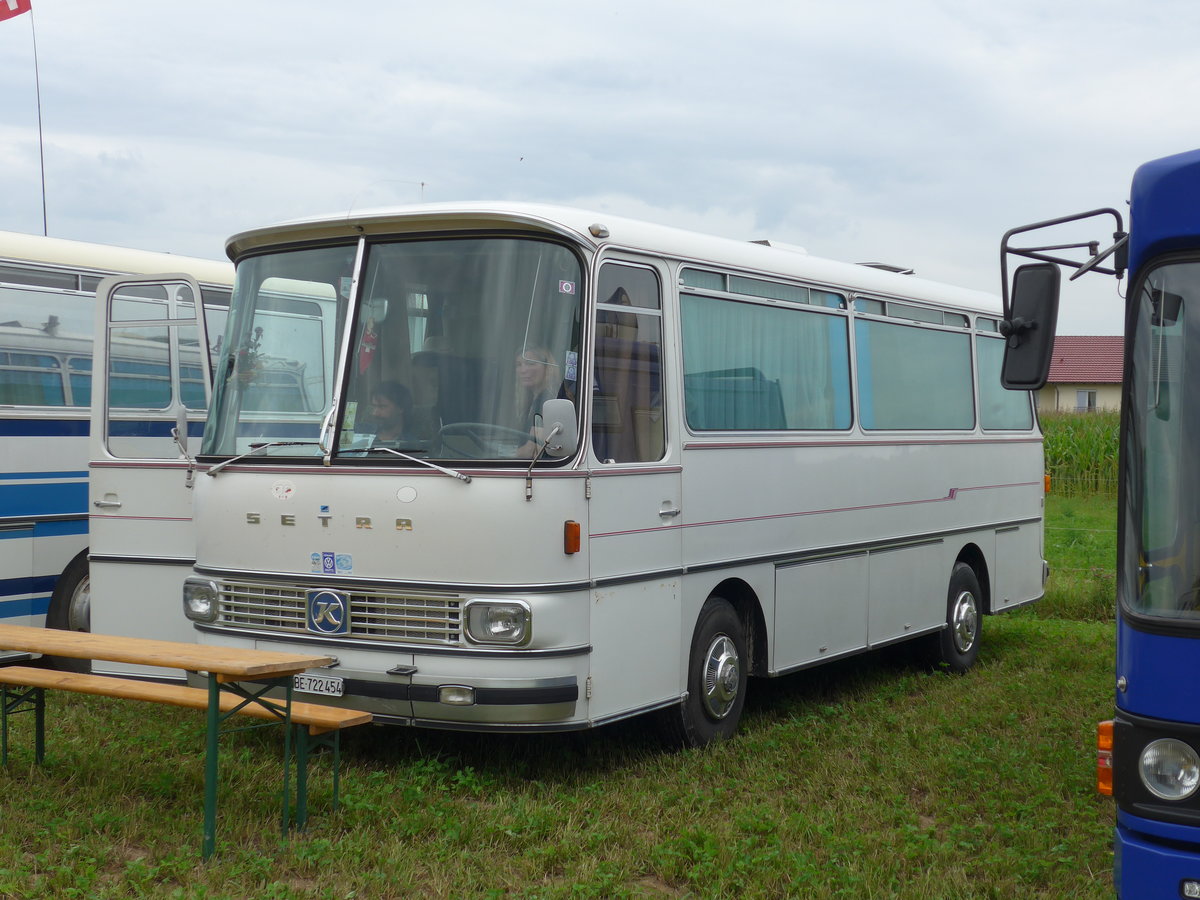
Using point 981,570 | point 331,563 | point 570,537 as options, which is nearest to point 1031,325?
point 570,537

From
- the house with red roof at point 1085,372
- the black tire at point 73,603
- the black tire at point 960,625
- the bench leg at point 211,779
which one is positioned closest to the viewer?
the bench leg at point 211,779

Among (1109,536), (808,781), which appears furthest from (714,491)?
(1109,536)

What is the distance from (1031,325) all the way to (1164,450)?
27.4 inches

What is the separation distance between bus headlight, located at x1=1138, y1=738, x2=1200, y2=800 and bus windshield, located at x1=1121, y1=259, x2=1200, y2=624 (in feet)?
1.29

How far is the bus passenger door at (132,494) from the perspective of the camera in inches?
329

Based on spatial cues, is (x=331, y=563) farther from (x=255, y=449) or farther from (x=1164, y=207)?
(x=1164, y=207)

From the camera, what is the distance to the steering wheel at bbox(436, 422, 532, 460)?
6805 mm

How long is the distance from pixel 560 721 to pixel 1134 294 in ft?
11.4

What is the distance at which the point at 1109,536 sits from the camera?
1995 cm

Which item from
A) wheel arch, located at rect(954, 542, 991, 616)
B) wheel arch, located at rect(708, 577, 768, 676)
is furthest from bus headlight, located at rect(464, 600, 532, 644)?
wheel arch, located at rect(954, 542, 991, 616)

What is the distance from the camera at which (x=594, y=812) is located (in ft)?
21.8

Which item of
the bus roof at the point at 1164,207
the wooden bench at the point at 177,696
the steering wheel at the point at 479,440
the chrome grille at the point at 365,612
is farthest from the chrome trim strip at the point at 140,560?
the bus roof at the point at 1164,207

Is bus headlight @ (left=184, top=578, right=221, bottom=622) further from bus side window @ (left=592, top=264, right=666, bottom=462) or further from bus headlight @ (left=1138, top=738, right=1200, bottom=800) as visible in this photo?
bus headlight @ (left=1138, top=738, right=1200, bottom=800)

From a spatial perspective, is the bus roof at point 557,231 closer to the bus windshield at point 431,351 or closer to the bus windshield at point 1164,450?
the bus windshield at point 431,351
